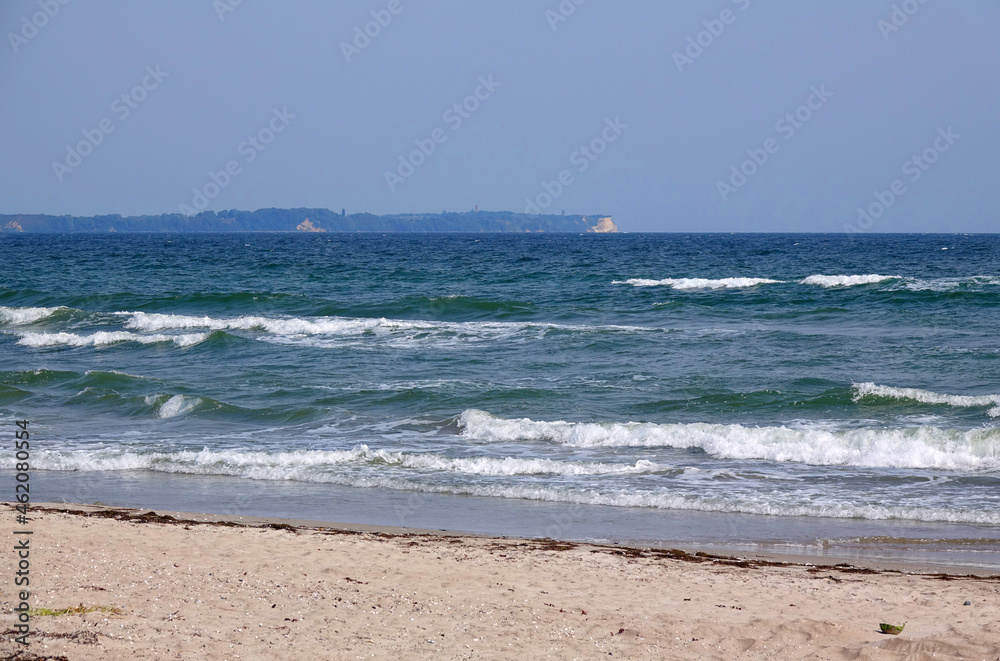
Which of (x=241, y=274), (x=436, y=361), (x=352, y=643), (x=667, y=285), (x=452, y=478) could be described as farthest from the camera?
(x=241, y=274)

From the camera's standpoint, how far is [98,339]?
2225 centimetres

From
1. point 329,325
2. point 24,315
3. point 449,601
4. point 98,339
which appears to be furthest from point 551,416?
point 24,315

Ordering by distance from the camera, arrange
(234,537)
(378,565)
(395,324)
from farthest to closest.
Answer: (395,324) → (234,537) → (378,565)

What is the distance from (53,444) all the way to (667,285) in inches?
1070

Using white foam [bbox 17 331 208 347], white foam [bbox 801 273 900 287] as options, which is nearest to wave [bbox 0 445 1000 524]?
white foam [bbox 17 331 208 347]

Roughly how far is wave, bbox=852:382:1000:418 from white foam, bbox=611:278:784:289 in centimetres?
1971

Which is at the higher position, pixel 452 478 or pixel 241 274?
pixel 241 274

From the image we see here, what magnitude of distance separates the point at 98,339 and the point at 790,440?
1838 cm

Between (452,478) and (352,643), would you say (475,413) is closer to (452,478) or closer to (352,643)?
(452,478)

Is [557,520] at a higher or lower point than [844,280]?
lower

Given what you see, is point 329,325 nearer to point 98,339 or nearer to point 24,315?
point 98,339

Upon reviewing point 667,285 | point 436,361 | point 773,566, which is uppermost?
point 667,285

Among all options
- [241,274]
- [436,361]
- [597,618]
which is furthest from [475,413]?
[241,274]

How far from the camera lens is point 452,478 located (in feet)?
32.8
